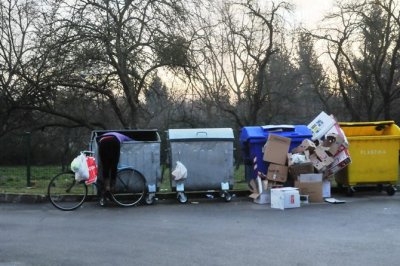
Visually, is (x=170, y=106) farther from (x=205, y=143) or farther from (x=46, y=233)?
(x=46, y=233)

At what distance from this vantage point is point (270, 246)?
6.57 meters

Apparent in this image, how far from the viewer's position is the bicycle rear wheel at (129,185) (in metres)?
10.3

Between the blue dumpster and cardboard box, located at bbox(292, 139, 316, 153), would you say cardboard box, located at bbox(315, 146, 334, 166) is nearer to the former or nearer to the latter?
cardboard box, located at bbox(292, 139, 316, 153)

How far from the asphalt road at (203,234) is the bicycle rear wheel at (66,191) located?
224 millimetres

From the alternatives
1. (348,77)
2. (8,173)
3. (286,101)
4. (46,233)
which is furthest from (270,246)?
(286,101)

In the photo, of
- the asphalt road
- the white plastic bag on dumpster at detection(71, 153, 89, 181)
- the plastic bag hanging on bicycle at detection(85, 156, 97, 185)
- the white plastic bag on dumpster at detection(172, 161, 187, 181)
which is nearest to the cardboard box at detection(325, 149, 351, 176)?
the asphalt road

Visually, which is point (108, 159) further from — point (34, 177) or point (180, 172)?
point (34, 177)

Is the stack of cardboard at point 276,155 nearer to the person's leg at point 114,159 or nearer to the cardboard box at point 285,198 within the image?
the cardboard box at point 285,198

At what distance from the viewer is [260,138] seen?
11.0 meters

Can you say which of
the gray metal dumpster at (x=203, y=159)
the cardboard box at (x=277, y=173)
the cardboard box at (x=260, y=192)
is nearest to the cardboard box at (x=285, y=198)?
the cardboard box at (x=260, y=192)

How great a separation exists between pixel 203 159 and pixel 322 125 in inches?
107

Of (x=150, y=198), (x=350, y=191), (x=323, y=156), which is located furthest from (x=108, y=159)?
(x=350, y=191)

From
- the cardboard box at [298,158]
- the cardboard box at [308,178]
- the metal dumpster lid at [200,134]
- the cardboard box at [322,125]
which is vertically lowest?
the cardboard box at [308,178]

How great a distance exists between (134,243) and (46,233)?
5.05 feet
